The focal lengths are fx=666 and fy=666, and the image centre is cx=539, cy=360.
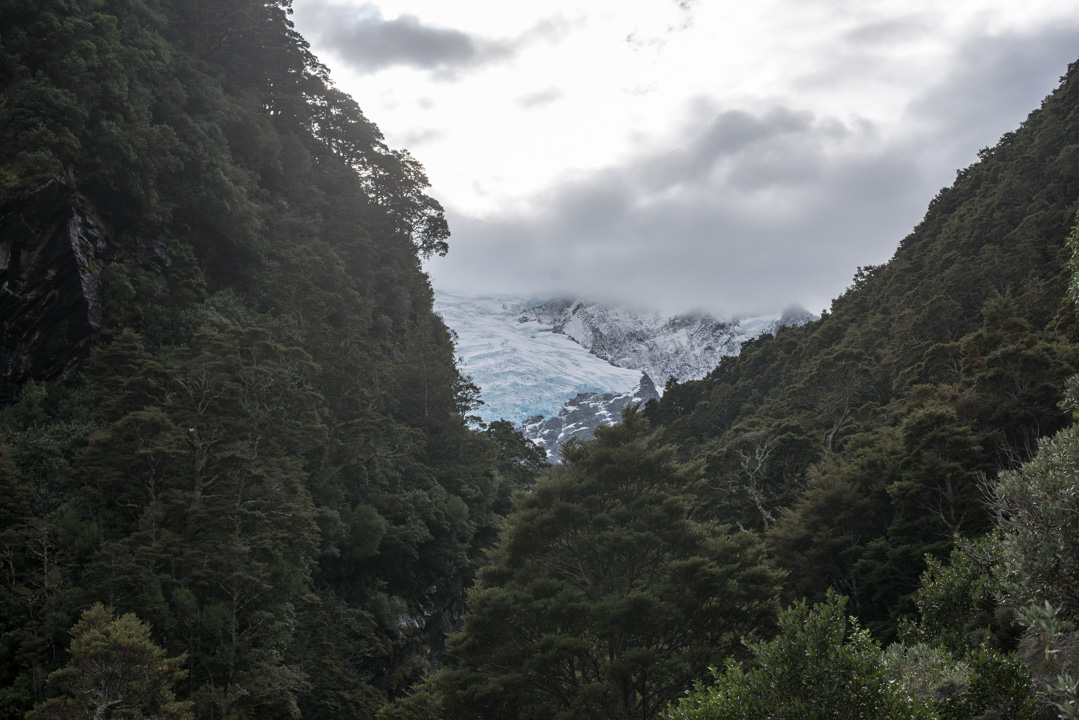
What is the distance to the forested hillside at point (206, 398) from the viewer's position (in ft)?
58.2

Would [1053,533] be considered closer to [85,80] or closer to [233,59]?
[85,80]

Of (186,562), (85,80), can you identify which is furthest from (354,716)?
(85,80)

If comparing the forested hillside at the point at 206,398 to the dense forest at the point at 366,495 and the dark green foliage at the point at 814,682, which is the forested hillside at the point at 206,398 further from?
the dark green foliage at the point at 814,682

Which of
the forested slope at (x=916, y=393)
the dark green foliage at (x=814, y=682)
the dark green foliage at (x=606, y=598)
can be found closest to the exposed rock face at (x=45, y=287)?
the dark green foliage at (x=606, y=598)

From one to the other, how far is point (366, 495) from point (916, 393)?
27.0 m

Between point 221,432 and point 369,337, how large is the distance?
18699mm

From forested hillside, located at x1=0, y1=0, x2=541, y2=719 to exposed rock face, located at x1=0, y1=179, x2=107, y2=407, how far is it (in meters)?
0.08

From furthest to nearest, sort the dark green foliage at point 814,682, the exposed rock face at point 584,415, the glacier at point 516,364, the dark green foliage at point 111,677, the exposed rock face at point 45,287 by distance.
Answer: the exposed rock face at point 584,415 < the glacier at point 516,364 < the exposed rock face at point 45,287 < the dark green foliage at point 111,677 < the dark green foliage at point 814,682

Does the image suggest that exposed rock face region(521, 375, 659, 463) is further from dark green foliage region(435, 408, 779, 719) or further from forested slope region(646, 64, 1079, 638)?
dark green foliage region(435, 408, 779, 719)

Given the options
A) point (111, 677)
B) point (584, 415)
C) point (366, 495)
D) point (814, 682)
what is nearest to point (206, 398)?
point (111, 677)

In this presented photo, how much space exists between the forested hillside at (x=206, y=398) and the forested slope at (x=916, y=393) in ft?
47.2

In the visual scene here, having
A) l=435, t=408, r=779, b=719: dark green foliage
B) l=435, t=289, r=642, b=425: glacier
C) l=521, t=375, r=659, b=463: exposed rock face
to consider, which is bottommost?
l=435, t=408, r=779, b=719: dark green foliage

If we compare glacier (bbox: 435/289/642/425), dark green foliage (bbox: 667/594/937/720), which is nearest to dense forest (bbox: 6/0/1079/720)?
dark green foliage (bbox: 667/594/937/720)

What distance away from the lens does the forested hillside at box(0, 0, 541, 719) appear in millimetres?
17734
